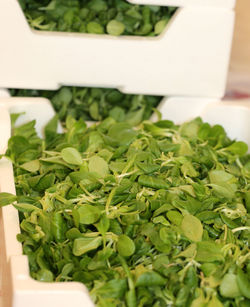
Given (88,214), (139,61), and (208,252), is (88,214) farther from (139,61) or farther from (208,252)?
(139,61)

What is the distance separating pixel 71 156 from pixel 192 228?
22 centimetres

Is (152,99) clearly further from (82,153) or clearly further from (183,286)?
(183,286)

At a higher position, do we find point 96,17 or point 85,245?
point 96,17

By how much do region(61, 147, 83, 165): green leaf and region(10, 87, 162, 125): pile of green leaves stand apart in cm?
25

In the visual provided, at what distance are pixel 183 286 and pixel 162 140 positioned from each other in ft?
1.18

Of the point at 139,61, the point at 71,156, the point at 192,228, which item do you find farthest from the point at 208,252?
the point at 139,61

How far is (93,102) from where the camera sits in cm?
104

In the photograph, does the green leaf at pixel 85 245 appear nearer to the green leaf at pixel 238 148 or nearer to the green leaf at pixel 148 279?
the green leaf at pixel 148 279

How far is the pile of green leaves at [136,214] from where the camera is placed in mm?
580

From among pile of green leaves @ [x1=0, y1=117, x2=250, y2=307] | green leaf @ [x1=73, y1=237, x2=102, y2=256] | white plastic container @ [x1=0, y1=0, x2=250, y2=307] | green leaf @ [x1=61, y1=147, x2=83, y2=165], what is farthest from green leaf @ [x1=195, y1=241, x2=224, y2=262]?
white plastic container @ [x1=0, y1=0, x2=250, y2=307]

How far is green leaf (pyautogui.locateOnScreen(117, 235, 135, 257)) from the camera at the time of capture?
0.60 m

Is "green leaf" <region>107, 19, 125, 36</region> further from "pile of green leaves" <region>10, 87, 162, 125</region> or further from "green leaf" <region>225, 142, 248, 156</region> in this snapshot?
"green leaf" <region>225, 142, 248, 156</region>

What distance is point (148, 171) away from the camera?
751mm

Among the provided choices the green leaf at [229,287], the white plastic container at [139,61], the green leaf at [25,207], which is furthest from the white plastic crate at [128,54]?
the green leaf at [229,287]
